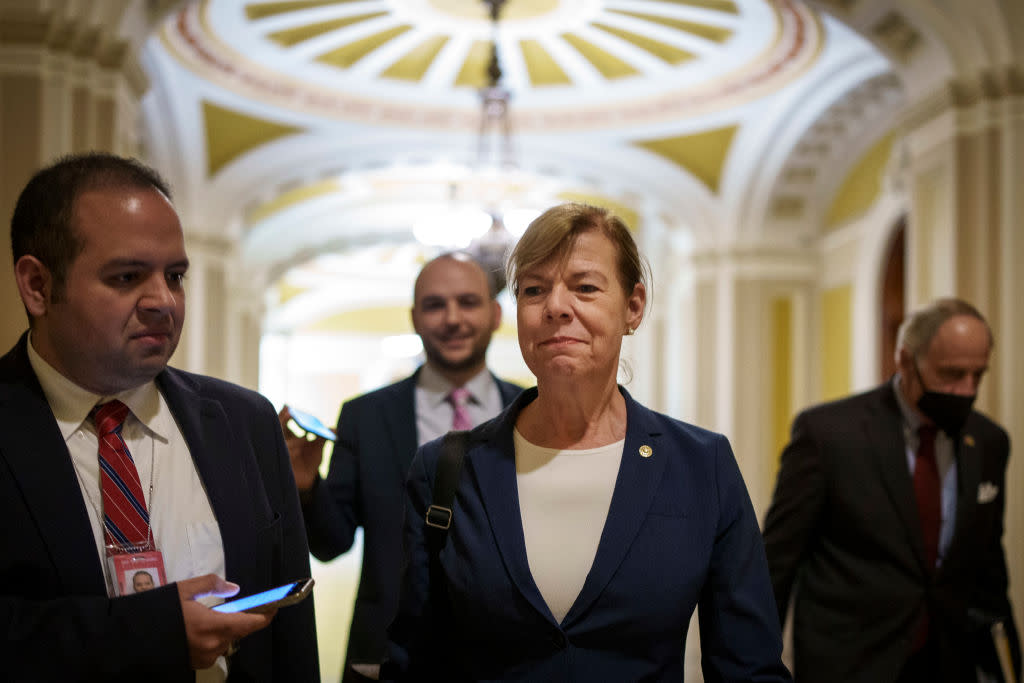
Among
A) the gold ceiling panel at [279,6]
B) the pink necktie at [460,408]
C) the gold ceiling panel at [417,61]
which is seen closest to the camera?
the pink necktie at [460,408]

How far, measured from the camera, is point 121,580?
1588 millimetres

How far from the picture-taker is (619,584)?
67.9 inches

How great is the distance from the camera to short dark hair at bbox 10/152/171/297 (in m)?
1.60

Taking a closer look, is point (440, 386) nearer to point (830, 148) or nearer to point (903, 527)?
→ point (903, 527)

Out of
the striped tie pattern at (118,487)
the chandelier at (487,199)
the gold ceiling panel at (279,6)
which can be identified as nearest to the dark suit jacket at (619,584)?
the striped tie pattern at (118,487)

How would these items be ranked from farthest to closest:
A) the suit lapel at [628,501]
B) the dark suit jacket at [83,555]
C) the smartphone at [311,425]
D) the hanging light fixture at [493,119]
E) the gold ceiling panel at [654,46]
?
the gold ceiling panel at [654,46] < the hanging light fixture at [493,119] < the smartphone at [311,425] < the suit lapel at [628,501] < the dark suit jacket at [83,555]

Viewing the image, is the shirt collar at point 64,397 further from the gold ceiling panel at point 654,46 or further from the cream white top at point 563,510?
the gold ceiling panel at point 654,46

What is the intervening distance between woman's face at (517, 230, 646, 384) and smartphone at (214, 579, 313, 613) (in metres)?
0.60

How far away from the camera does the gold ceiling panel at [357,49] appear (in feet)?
32.7

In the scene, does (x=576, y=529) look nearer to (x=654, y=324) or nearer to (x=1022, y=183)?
(x=1022, y=183)

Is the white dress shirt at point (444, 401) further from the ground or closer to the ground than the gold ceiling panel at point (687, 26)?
closer to the ground

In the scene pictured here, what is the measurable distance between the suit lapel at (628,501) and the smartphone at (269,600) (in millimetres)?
478

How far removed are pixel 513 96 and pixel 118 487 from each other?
347 inches

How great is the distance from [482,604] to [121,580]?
621 millimetres
